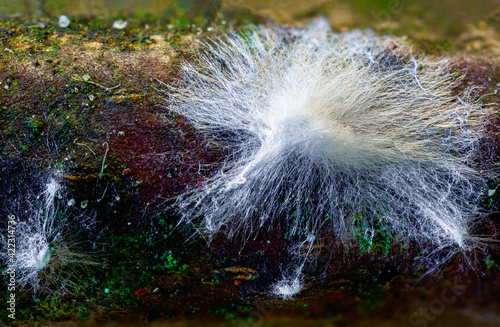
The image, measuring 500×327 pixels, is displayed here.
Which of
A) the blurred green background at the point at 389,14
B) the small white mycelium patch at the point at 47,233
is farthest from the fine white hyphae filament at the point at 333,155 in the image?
the blurred green background at the point at 389,14

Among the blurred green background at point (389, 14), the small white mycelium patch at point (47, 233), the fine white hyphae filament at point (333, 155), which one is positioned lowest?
the small white mycelium patch at point (47, 233)

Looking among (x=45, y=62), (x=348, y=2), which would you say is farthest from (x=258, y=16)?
(x=45, y=62)

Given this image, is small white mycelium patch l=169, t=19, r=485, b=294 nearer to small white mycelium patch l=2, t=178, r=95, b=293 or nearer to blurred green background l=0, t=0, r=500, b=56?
small white mycelium patch l=2, t=178, r=95, b=293

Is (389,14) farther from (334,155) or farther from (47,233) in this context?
(47,233)

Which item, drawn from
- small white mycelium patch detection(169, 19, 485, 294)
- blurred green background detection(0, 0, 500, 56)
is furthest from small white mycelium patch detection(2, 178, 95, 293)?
blurred green background detection(0, 0, 500, 56)

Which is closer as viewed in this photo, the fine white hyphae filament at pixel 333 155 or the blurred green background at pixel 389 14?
the fine white hyphae filament at pixel 333 155

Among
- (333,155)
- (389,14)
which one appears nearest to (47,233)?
(333,155)

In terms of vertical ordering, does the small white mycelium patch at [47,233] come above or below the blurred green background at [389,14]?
below

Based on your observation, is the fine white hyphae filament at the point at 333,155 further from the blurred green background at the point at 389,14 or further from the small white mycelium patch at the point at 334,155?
the blurred green background at the point at 389,14
